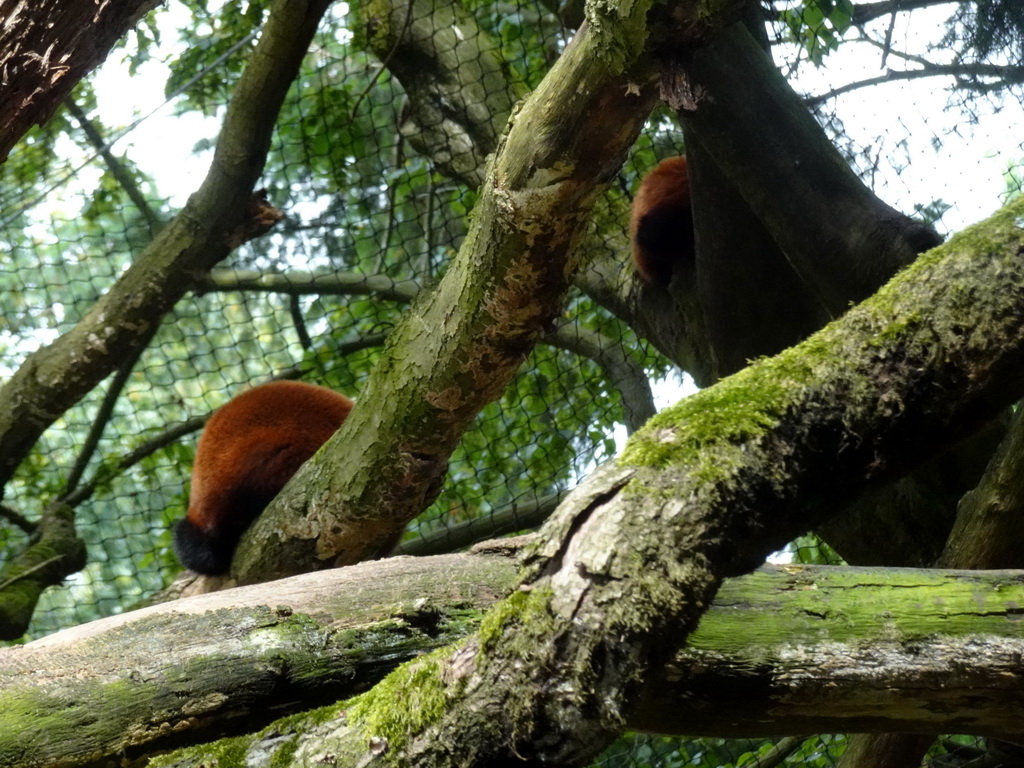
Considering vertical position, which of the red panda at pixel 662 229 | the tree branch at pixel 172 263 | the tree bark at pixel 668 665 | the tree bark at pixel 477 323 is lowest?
the tree bark at pixel 668 665

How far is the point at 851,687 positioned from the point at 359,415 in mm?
1059

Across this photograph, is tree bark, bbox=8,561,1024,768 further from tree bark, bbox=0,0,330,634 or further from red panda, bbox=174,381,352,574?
tree bark, bbox=0,0,330,634

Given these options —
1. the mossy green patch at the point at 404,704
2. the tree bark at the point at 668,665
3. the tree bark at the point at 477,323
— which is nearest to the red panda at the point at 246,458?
the tree bark at the point at 477,323

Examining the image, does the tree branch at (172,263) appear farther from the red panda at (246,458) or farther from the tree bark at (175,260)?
the red panda at (246,458)

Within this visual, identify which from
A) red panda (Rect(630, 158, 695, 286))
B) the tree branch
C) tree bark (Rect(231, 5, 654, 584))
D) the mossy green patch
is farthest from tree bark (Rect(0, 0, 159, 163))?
red panda (Rect(630, 158, 695, 286))

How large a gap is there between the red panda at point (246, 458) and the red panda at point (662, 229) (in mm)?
978

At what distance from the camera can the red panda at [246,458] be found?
8.08 feet

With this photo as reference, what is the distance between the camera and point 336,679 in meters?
1.21

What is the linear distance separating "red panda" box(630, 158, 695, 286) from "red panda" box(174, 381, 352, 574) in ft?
3.21

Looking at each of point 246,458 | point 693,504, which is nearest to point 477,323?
point 693,504

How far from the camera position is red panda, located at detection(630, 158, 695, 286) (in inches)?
103

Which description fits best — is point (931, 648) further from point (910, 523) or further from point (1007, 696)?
point (910, 523)

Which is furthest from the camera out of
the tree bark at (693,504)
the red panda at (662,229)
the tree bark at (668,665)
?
the red panda at (662,229)

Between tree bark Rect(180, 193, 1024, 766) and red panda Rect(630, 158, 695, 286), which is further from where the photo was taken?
red panda Rect(630, 158, 695, 286)
